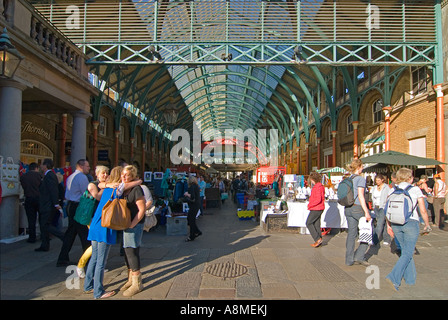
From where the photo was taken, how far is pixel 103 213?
Answer: 3762 millimetres

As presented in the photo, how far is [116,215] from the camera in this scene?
3740mm

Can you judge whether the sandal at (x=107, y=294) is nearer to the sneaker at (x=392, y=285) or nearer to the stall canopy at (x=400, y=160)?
the sneaker at (x=392, y=285)

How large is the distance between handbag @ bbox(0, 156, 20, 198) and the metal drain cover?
5073 millimetres

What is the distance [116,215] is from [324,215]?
6234mm

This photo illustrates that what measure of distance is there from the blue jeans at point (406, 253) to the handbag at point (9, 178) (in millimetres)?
7762

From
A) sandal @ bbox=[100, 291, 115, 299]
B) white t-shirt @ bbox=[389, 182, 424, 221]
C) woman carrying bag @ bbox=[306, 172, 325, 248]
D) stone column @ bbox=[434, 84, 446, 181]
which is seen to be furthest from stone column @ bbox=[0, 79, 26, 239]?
stone column @ bbox=[434, 84, 446, 181]

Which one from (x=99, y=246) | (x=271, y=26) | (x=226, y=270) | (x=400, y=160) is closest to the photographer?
(x=99, y=246)

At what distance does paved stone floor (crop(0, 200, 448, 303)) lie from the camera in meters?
4.04

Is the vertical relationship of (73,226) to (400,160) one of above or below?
below

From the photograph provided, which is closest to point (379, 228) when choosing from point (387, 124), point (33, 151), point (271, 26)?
point (387, 124)

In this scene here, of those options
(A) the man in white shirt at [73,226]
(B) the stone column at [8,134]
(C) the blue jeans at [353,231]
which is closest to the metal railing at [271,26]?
(B) the stone column at [8,134]

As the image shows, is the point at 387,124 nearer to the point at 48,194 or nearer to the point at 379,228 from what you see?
the point at 379,228

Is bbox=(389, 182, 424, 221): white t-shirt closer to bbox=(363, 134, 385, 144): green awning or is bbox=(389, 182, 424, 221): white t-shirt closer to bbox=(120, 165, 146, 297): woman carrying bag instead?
bbox=(120, 165, 146, 297): woman carrying bag
